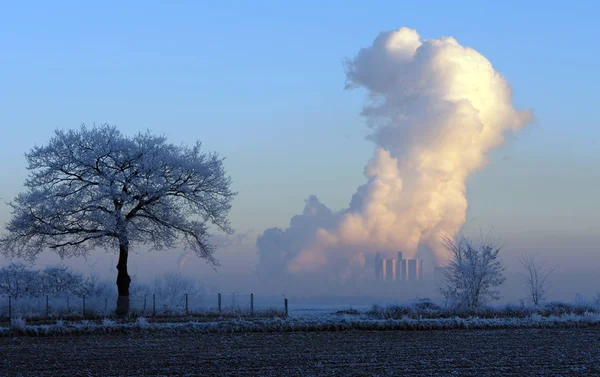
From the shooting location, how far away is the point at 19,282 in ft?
172

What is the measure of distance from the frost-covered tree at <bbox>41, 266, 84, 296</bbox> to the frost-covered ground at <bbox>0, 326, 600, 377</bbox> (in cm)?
2210

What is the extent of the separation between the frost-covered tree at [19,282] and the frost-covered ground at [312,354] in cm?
2234

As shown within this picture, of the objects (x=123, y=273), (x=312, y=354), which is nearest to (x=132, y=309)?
(x=123, y=273)

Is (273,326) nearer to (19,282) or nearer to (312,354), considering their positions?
(312,354)

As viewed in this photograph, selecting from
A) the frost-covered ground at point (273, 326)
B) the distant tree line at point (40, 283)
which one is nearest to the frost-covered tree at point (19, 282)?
the distant tree line at point (40, 283)

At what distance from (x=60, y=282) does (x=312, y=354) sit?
32340 mm

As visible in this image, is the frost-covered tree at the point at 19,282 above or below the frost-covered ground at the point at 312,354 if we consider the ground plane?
above

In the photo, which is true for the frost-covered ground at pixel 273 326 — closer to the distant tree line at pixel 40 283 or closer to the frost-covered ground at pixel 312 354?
the frost-covered ground at pixel 312 354

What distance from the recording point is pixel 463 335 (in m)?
32.0

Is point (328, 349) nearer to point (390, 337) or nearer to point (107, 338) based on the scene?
point (390, 337)

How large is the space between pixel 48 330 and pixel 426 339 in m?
15.7

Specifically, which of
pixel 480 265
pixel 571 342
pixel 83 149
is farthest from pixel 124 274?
pixel 571 342

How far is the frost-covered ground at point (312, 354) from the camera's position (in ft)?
72.0

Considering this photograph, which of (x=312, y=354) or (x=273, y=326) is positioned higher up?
(x=273, y=326)
